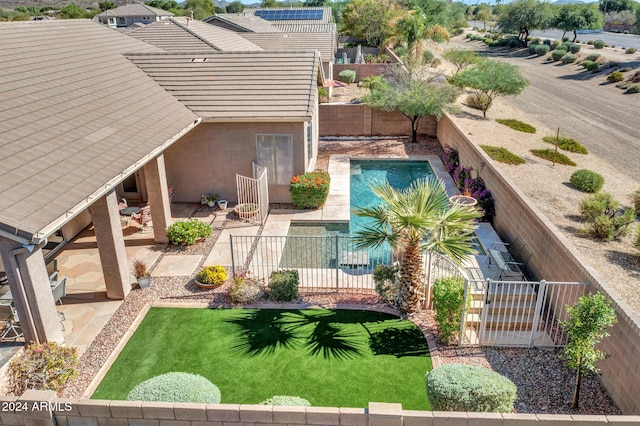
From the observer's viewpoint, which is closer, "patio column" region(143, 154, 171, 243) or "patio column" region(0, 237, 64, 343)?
"patio column" region(0, 237, 64, 343)

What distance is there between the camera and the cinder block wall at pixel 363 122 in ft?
96.4

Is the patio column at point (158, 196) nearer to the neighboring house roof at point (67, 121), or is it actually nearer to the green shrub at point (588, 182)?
the neighboring house roof at point (67, 121)

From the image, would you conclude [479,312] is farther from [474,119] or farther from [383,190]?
[474,119]

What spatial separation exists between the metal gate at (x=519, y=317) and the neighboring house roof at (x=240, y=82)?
9766mm


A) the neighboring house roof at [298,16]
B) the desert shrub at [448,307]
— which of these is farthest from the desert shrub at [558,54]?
the desert shrub at [448,307]

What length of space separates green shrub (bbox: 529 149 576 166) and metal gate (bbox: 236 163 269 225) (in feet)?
45.0

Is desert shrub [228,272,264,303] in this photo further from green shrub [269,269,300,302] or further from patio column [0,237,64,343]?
patio column [0,237,64,343]

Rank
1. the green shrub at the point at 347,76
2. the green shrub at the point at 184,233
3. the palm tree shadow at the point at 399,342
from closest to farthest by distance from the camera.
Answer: the palm tree shadow at the point at 399,342 < the green shrub at the point at 184,233 < the green shrub at the point at 347,76

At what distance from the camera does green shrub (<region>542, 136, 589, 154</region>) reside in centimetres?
2442

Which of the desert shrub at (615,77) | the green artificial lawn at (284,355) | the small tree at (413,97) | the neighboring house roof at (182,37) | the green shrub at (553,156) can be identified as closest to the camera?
the green artificial lawn at (284,355)

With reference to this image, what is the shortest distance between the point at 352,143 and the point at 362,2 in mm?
44177

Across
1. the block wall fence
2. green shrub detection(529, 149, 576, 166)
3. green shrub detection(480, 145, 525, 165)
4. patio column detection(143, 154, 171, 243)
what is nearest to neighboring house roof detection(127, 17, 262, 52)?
patio column detection(143, 154, 171, 243)

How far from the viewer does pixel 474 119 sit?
30.4 m

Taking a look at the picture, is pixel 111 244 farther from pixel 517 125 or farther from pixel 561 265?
pixel 517 125
